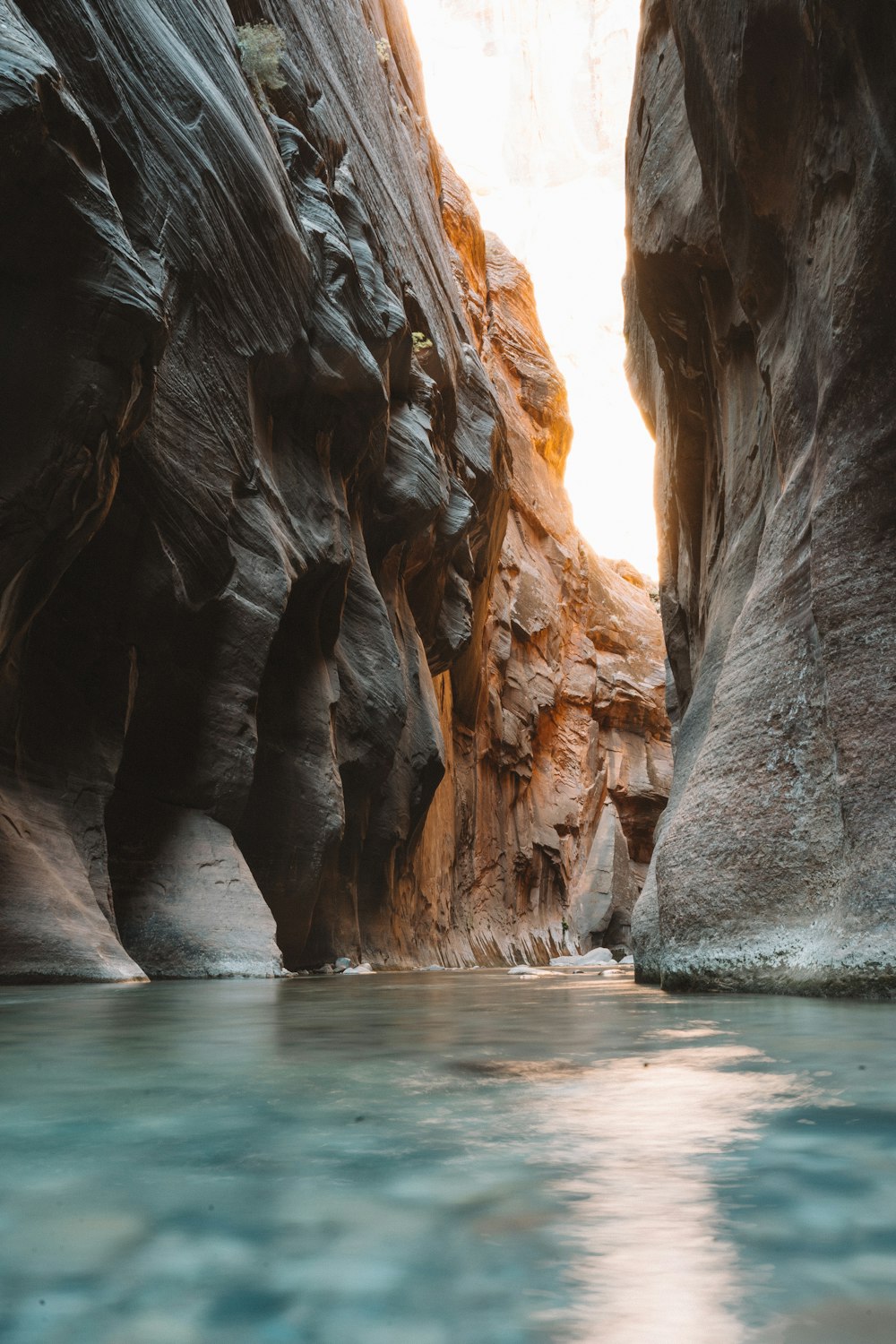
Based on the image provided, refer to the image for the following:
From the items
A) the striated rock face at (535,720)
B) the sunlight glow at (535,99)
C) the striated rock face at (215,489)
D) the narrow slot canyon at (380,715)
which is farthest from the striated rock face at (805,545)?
the sunlight glow at (535,99)

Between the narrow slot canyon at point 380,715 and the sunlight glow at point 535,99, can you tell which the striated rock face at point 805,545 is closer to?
the narrow slot canyon at point 380,715

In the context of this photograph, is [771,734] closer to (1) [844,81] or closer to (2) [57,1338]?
(1) [844,81]

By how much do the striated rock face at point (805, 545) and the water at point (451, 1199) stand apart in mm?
2525

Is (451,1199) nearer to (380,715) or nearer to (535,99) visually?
(380,715)

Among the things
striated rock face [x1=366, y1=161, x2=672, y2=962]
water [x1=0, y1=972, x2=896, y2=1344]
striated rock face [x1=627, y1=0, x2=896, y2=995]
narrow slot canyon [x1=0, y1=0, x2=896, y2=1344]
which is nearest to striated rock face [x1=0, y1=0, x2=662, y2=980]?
narrow slot canyon [x1=0, y1=0, x2=896, y2=1344]

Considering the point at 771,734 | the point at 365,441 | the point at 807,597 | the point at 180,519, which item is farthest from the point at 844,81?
the point at 365,441

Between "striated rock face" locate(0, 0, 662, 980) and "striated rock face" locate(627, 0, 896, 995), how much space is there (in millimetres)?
4328

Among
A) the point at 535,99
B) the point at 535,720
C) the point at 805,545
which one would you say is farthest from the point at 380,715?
the point at 535,99

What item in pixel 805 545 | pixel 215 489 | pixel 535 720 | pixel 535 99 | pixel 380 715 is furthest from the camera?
pixel 535 99

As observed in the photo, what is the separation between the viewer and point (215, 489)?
10984 mm

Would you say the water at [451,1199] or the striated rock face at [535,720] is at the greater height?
the striated rock face at [535,720]

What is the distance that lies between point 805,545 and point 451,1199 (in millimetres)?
5303

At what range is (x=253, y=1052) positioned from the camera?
269 cm

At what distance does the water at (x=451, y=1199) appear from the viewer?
85 centimetres
